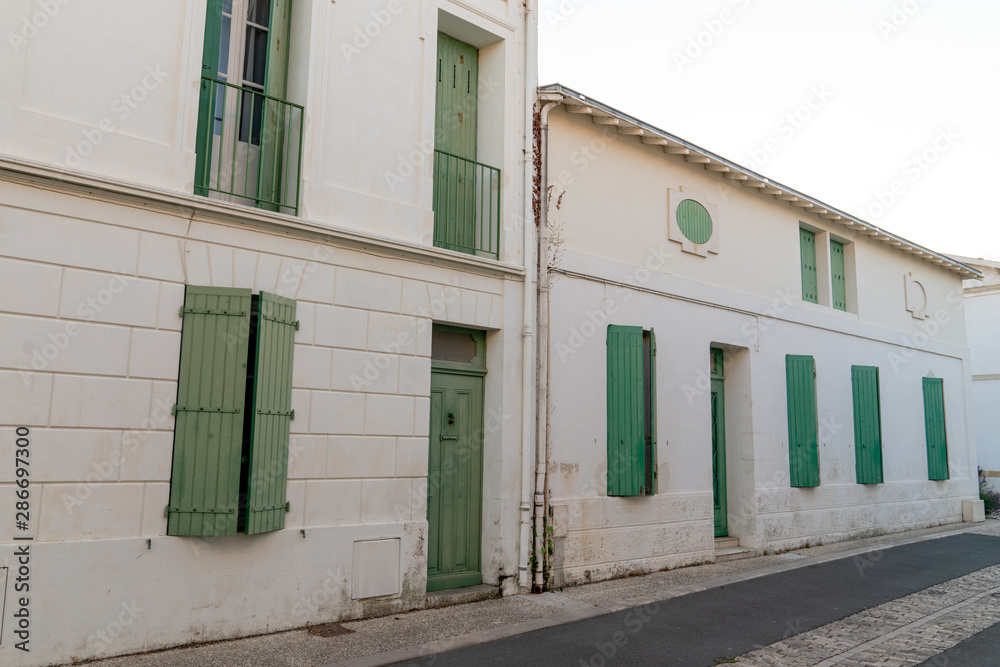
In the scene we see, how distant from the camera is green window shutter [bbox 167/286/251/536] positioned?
5.53m

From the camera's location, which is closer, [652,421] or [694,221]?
[652,421]

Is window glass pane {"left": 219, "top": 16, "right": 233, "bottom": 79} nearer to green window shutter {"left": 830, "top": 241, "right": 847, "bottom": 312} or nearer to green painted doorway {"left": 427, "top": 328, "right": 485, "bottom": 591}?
green painted doorway {"left": 427, "top": 328, "right": 485, "bottom": 591}

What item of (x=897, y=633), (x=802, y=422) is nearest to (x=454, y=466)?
(x=897, y=633)

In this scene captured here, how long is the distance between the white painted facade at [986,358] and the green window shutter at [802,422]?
34.7ft

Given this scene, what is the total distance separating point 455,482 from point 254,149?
Answer: 369 cm

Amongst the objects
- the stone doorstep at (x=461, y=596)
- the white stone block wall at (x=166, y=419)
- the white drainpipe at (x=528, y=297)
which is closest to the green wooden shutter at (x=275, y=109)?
the white stone block wall at (x=166, y=419)

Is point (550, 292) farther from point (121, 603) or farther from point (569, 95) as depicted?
point (121, 603)

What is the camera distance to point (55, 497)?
16.6 ft

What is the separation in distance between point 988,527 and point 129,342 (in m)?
15.4

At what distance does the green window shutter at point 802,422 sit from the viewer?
1132cm

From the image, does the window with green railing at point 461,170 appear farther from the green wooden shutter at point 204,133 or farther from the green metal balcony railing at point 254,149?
the green wooden shutter at point 204,133

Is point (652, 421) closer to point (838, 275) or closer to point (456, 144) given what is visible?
point (456, 144)

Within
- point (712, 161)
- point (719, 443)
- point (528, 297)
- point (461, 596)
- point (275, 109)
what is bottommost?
point (461, 596)

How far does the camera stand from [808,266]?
12.7 meters
